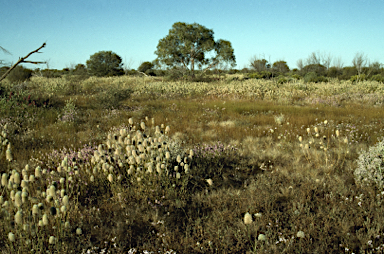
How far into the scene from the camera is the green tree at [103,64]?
133ft

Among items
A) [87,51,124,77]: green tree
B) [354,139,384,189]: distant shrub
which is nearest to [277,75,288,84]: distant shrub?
[354,139,384,189]: distant shrub

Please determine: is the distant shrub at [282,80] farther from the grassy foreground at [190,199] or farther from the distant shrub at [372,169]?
the distant shrub at [372,169]

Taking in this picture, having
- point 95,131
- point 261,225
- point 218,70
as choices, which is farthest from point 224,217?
point 218,70

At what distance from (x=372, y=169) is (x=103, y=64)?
43055mm

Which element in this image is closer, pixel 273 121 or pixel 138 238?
pixel 138 238

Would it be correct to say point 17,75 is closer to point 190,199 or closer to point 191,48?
point 191,48

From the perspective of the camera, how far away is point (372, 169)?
3.56 metres

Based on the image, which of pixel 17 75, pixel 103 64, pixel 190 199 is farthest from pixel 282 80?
pixel 103 64

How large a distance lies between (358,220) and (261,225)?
3.71ft

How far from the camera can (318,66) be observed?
1604 inches

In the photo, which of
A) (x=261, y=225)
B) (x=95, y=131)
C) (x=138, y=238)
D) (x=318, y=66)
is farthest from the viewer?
(x=318, y=66)

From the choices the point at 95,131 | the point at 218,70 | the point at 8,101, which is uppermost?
the point at 218,70

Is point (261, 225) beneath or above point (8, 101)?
beneath

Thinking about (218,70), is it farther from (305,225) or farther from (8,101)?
(305,225)
